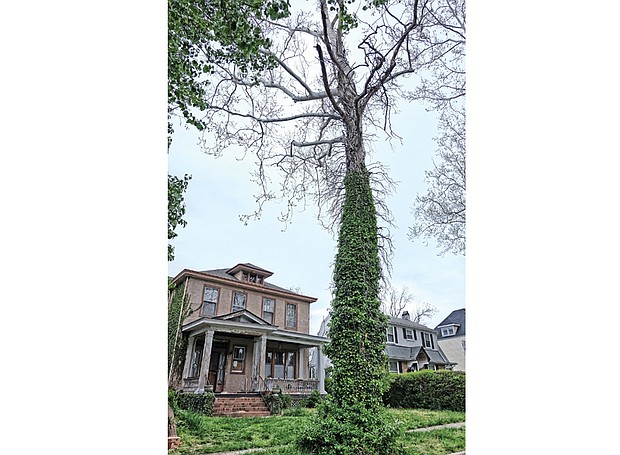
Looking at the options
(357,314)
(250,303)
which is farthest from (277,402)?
(357,314)

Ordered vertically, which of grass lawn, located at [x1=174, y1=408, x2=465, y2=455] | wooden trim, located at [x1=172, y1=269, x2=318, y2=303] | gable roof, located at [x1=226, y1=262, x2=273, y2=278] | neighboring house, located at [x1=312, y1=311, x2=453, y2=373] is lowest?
grass lawn, located at [x1=174, y1=408, x2=465, y2=455]

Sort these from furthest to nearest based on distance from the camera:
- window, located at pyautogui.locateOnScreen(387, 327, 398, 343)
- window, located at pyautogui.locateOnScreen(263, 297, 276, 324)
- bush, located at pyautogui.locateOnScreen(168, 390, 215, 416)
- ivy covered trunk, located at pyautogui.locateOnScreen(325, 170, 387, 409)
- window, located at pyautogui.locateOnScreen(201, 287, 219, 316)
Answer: window, located at pyautogui.locateOnScreen(263, 297, 276, 324) < window, located at pyautogui.locateOnScreen(201, 287, 219, 316) < bush, located at pyautogui.locateOnScreen(168, 390, 215, 416) < window, located at pyautogui.locateOnScreen(387, 327, 398, 343) < ivy covered trunk, located at pyautogui.locateOnScreen(325, 170, 387, 409)

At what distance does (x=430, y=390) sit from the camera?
310cm

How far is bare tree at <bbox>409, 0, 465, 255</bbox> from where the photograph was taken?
3490 millimetres

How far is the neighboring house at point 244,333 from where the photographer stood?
10.8 ft

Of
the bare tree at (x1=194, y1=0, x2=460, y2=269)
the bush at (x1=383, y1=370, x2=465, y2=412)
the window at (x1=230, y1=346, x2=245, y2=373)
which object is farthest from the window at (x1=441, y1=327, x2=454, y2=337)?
the window at (x1=230, y1=346, x2=245, y2=373)

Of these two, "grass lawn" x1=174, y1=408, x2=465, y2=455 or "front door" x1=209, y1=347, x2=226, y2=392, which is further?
"front door" x1=209, y1=347, x2=226, y2=392

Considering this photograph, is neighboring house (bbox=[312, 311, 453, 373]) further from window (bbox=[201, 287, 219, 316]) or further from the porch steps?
window (bbox=[201, 287, 219, 316])

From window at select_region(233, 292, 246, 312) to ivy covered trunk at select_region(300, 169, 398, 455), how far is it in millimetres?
1044

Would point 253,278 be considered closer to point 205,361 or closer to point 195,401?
point 205,361
